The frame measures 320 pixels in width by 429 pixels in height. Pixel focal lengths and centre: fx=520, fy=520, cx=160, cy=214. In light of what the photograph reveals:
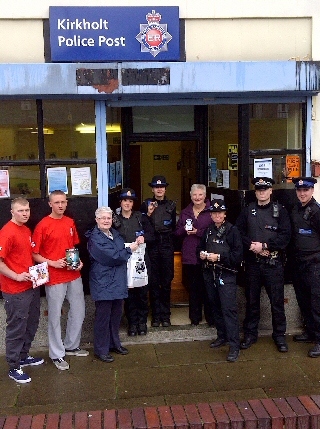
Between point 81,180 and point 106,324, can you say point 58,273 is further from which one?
point 81,180

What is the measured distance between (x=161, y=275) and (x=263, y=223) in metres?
1.40

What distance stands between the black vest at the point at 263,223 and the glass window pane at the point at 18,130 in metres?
2.60

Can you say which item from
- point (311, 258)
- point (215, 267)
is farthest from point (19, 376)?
point (311, 258)

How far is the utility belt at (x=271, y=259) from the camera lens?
229 inches

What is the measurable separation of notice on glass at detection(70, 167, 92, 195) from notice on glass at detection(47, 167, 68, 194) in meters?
0.09

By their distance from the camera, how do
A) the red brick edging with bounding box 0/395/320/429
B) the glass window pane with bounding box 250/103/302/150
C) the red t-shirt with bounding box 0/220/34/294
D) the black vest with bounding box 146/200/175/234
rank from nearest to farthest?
the red brick edging with bounding box 0/395/320/429 < the red t-shirt with bounding box 0/220/34/294 < the black vest with bounding box 146/200/175/234 < the glass window pane with bounding box 250/103/302/150

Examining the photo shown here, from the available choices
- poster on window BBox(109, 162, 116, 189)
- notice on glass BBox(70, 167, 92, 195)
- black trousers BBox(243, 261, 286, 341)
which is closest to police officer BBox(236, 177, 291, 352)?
black trousers BBox(243, 261, 286, 341)

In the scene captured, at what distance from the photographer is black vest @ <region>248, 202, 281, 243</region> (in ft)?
19.1

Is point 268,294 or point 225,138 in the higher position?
point 225,138

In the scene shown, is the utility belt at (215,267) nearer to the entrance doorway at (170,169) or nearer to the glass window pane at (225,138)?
the glass window pane at (225,138)

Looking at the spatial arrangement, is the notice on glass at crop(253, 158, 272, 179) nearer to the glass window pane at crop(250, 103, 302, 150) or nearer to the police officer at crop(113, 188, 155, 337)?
the glass window pane at crop(250, 103, 302, 150)

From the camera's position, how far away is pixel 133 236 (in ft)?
19.4

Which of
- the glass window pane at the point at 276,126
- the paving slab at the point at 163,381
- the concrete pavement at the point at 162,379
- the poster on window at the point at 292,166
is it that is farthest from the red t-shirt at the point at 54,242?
the poster on window at the point at 292,166

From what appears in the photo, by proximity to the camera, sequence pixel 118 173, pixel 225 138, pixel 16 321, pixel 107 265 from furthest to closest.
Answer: pixel 118 173 < pixel 225 138 < pixel 107 265 < pixel 16 321
